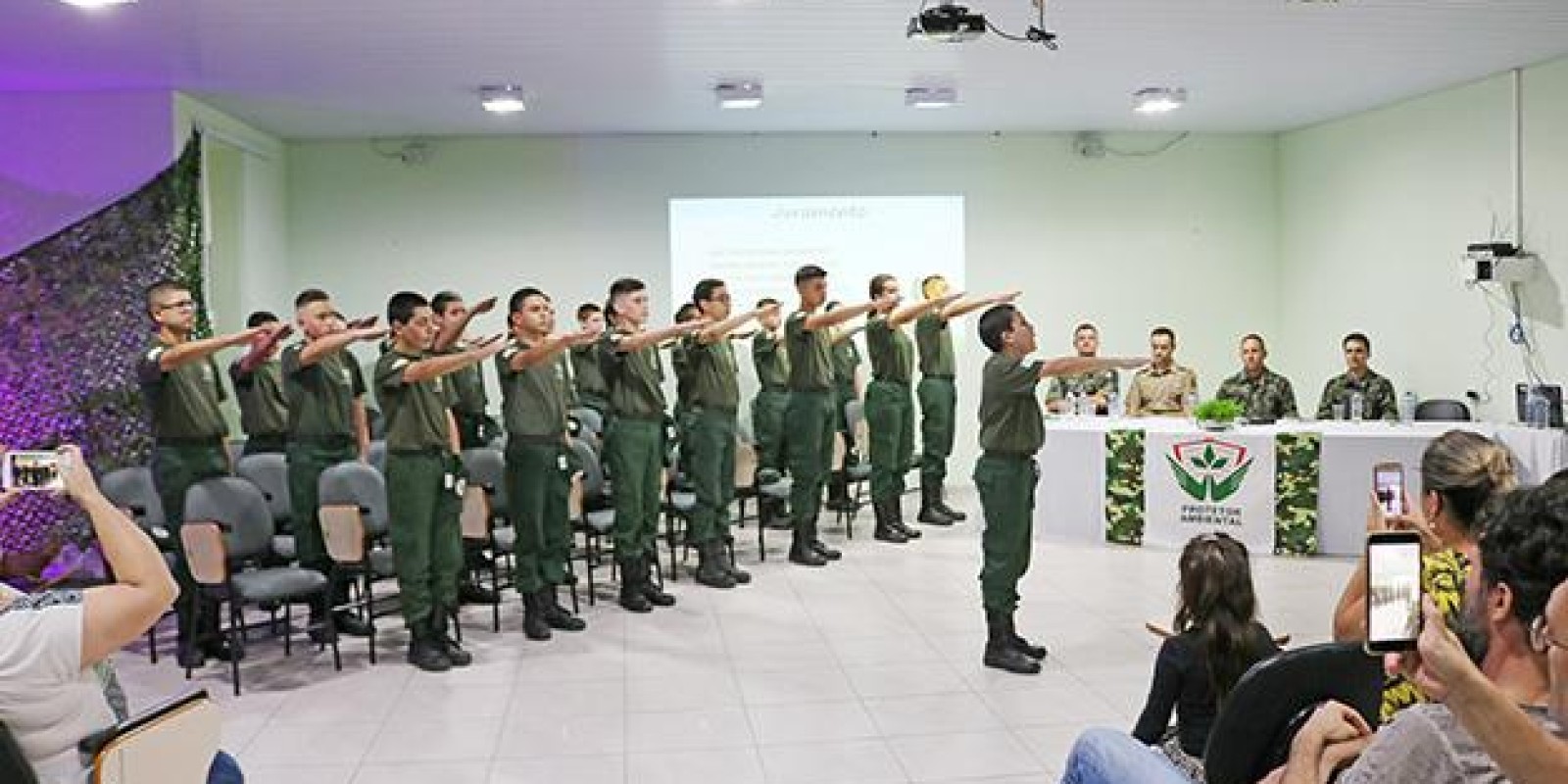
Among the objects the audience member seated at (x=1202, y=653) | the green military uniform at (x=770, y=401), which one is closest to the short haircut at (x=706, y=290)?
the green military uniform at (x=770, y=401)

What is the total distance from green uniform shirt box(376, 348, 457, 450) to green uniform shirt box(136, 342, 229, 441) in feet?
2.87

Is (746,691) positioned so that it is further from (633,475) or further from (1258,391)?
(1258,391)

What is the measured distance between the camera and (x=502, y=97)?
26.5 ft

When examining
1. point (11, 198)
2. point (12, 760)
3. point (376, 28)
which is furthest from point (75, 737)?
point (11, 198)

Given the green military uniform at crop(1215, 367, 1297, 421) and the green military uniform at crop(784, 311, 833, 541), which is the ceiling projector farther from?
the green military uniform at crop(1215, 367, 1297, 421)

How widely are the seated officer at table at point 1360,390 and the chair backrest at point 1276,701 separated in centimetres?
654

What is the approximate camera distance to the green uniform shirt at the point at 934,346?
29.1 feet

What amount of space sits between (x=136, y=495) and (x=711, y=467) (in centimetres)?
293

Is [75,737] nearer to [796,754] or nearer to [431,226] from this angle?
[796,754]

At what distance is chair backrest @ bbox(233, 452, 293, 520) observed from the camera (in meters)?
6.30

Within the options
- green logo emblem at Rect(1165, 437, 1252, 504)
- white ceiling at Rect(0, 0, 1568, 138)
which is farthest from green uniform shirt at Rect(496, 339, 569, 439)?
green logo emblem at Rect(1165, 437, 1252, 504)

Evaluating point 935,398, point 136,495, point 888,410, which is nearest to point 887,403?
point 888,410

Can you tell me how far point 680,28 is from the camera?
6371mm

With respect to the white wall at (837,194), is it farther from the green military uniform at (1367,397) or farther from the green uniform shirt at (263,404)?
the green uniform shirt at (263,404)
